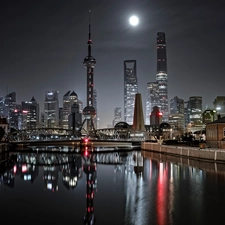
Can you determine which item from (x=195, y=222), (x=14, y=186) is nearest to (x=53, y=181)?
(x=14, y=186)

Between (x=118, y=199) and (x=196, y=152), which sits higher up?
(x=196, y=152)

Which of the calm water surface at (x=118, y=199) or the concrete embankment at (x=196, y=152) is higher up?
the concrete embankment at (x=196, y=152)

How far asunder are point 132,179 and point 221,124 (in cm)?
2792

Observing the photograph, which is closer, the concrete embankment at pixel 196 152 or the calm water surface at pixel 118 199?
the calm water surface at pixel 118 199

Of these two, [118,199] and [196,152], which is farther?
[196,152]

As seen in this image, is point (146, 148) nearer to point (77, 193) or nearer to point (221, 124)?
point (221, 124)

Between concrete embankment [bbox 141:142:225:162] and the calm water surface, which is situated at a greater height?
concrete embankment [bbox 141:142:225:162]

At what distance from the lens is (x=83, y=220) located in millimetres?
19109

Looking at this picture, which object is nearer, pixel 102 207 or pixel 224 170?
pixel 102 207

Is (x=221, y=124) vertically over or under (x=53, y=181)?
over

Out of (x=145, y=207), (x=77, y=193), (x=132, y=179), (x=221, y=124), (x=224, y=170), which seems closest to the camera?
(x=145, y=207)

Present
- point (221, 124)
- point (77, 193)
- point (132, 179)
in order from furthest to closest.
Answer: point (221, 124) → point (132, 179) → point (77, 193)

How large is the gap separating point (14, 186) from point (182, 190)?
17724mm

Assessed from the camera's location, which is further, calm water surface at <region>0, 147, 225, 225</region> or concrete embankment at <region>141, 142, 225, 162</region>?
concrete embankment at <region>141, 142, 225, 162</region>
